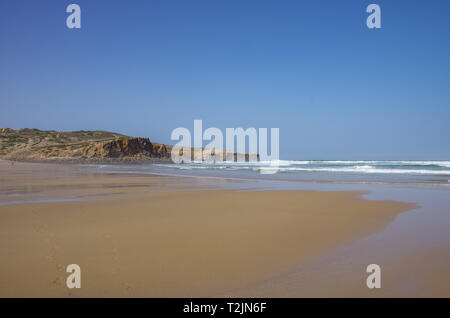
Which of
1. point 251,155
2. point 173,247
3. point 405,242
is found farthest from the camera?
point 251,155

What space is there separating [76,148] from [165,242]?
1975 inches

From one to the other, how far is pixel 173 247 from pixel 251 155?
88.0 m

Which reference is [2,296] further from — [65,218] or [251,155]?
[251,155]

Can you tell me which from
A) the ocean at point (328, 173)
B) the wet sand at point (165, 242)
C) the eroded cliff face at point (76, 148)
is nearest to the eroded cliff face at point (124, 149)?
the eroded cliff face at point (76, 148)

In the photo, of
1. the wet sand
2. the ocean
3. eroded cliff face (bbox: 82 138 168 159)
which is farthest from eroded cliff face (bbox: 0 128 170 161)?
the wet sand

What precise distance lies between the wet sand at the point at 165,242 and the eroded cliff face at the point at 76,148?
42760mm

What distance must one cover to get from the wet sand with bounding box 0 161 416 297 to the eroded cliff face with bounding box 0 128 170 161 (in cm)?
4276

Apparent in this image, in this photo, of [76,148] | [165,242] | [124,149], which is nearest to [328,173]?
[165,242]

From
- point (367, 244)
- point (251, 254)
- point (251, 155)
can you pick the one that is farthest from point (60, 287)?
point (251, 155)

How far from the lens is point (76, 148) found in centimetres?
4788

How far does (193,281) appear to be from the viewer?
2.85 meters

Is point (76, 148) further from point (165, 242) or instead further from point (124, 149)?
point (165, 242)

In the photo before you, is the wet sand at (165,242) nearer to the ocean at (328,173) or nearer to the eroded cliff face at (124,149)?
the ocean at (328,173)

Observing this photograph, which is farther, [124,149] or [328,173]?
[124,149]
